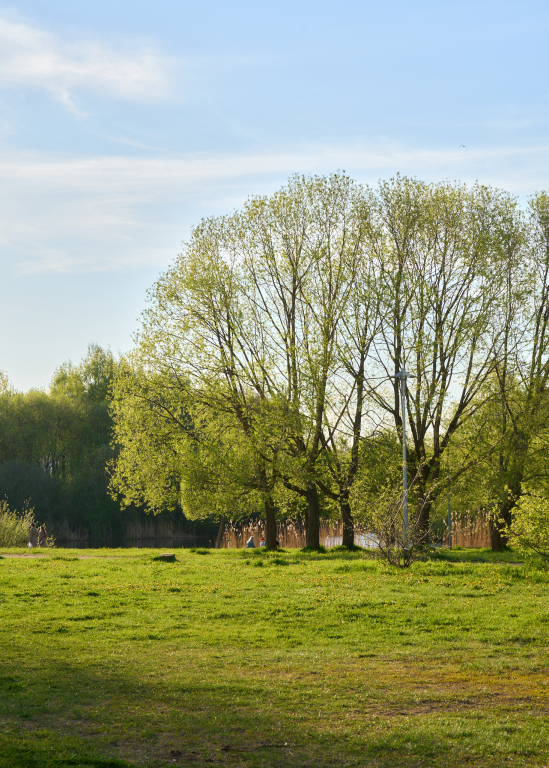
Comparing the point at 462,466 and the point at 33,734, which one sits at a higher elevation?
the point at 462,466

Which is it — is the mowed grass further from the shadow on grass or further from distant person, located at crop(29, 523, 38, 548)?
distant person, located at crop(29, 523, 38, 548)

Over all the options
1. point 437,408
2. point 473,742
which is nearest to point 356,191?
point 437,408

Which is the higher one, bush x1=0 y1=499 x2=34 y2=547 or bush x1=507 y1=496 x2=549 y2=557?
bush x1=507 y1=496 x2=549 y2=557

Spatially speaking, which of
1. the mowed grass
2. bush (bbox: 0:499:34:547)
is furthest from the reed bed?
the mowed grass

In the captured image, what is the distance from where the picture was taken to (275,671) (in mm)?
8492

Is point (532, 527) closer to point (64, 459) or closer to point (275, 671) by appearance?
point (275, 671)

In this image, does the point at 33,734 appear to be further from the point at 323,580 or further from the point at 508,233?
the point at 508,233

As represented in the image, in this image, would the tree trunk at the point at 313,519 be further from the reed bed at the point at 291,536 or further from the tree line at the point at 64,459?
the tree line at the point at 64,459

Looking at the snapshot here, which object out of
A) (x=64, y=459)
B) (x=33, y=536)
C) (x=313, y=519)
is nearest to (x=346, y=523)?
(x=313, y=519)

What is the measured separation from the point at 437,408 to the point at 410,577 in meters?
12.3

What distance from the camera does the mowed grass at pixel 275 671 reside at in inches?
227

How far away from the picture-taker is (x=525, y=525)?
15930mm

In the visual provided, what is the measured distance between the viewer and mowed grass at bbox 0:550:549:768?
18.9 ft

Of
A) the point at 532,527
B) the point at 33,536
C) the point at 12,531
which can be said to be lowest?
the point at 33,536
